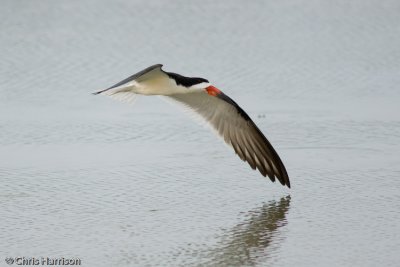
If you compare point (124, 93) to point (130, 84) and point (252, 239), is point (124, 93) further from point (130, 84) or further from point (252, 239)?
point (252, 239)

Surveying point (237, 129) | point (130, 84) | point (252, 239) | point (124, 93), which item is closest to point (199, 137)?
point (237, 129)

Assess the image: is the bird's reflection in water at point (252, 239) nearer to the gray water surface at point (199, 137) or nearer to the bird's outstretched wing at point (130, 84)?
the gray water surface at point (199, 137)

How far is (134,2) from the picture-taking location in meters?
17.1

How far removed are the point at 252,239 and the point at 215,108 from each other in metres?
2.12

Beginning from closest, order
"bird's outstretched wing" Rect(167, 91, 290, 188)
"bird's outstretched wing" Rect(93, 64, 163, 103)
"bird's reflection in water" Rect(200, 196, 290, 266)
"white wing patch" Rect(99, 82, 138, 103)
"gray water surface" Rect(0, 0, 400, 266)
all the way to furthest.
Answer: "bird's reflection in water" Rect(200, 196, 290, 266), "gray water surface" Rect(0, 0, 400, 266), "bird's outstretched wing" Rect(93, 64, 163, 103), "white wing patch" Rect(99, 82, 138, 103), "bird's outstretched wing" Rect(167, 91, 290, 188)

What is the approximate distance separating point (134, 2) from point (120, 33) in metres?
2.26

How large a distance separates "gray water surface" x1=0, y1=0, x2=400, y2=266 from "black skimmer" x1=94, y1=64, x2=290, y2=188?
0.19 m

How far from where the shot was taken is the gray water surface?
6496mm

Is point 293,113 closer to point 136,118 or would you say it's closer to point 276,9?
point 136,118

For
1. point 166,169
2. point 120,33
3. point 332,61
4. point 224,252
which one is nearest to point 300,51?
point 332,61

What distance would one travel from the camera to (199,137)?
9.67 m

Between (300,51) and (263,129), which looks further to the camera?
(300,51)

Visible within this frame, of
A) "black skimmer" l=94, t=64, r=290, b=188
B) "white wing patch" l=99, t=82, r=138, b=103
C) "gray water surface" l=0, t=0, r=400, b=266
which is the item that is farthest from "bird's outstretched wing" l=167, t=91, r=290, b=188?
"white wing patch" l=99, t=82, r=138, b=103

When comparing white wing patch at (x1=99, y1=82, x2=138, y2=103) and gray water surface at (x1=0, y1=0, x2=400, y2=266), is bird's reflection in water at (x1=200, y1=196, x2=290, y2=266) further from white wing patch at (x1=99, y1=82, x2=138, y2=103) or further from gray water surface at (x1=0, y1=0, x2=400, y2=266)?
white wing patch at (x1=99, y1=82, x2=138, y2=103)
